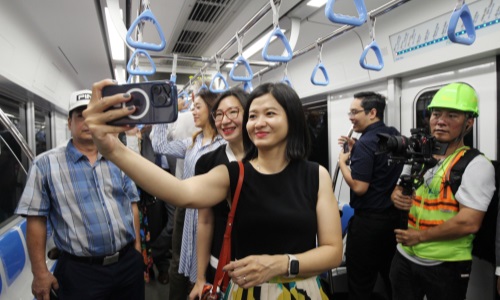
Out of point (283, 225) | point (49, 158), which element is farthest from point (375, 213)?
point (49, 158)

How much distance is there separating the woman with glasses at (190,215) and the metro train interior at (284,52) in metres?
0.45

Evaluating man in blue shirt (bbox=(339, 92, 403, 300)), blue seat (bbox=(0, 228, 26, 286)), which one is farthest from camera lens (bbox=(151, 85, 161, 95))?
blue seat (bbox=(0, 228, 26, 286))

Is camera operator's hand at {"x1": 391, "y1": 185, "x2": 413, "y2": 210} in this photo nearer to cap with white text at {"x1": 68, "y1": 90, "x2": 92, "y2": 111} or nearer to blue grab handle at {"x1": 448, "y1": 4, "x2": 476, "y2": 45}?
blue grab handle at {"x1": 448, "y1": 4, "x2": 476, "y2": 45}

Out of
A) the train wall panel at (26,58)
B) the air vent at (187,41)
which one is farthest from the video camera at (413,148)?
the train wall panel at (26,58)

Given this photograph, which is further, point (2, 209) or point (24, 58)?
point (24, 58)

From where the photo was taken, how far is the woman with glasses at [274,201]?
1124 mm

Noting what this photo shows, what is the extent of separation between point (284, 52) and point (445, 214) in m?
2.13

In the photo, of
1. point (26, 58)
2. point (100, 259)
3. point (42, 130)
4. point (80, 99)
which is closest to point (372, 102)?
point (80, 99)

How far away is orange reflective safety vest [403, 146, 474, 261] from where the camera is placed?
6.63 ft

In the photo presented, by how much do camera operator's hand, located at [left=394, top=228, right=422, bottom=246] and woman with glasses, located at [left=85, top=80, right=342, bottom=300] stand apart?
3.60 feet

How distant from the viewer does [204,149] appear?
2516 mm

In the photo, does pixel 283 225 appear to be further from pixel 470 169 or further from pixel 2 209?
pixel 2 209

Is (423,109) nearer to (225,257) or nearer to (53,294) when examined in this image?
(225,257)

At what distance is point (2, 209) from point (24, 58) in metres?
1.78
